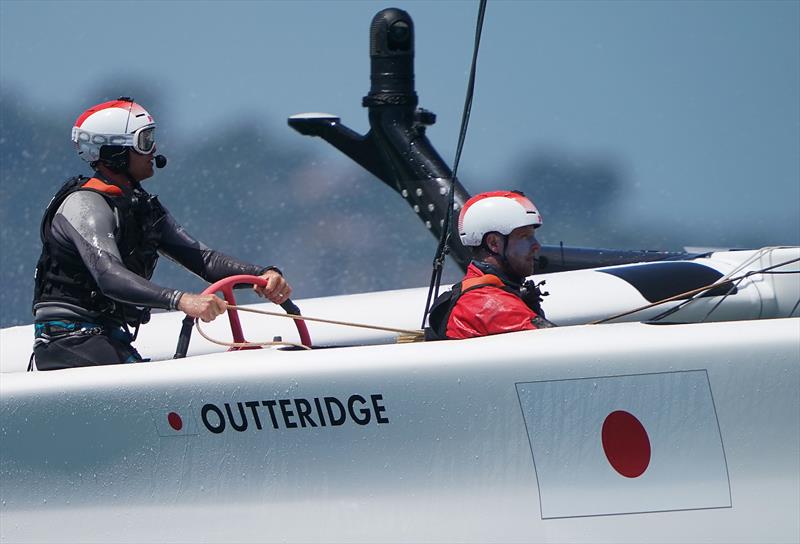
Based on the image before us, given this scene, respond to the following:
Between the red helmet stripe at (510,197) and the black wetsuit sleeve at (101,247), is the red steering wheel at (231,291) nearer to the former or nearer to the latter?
the black wetsuit sleeve at (101,247)

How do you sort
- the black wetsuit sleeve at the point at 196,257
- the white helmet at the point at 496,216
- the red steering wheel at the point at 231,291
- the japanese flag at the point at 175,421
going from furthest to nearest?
the black wetsuit sleeve at the point at 196,257
the red steering wheel at the point at 231,291
the white helmet at the point at 496,216
the japanese flag at the point at 175,421

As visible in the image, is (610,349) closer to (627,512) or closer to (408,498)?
(627,512)

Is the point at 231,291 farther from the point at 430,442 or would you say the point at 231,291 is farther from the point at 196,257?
the point at 430,442

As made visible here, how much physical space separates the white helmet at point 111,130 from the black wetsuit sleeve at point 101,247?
0.21 m

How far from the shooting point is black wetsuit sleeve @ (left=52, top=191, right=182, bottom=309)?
3771 millimetres

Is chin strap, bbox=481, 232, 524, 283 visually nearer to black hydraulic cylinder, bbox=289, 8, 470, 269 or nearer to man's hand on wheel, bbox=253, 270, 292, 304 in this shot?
man's hand on wheel, bbox=253, 270, 292, 304

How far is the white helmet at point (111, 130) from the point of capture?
417cm

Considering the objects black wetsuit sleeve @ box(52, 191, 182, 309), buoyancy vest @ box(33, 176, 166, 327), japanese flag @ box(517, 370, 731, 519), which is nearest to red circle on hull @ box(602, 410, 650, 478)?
japanese flag @ box(517, 370, 731, 519)

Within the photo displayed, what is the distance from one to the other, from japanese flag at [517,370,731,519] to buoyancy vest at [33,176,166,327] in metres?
1.55

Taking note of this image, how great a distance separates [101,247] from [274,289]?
650 millimetres

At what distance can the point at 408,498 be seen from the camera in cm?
346

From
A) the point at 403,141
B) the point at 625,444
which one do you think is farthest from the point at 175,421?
the point at 403,141

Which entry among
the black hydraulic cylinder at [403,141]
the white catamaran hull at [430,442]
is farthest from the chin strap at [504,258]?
the black hydraulic cylinder at [403,141]

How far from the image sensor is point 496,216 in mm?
3740
